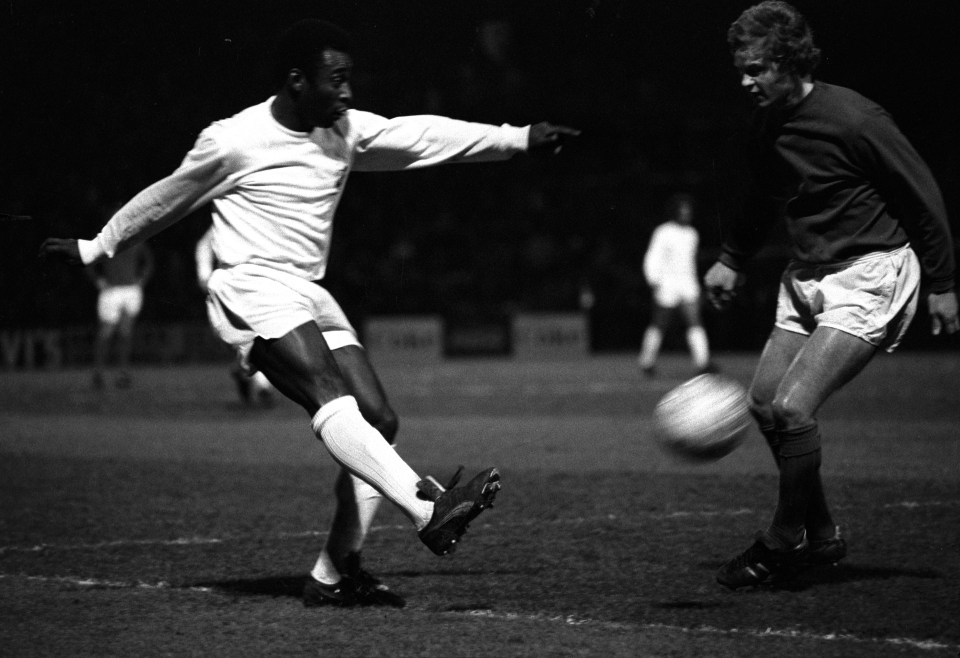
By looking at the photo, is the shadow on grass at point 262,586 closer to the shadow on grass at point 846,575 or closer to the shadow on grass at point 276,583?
the shadow on grass at point 276,583

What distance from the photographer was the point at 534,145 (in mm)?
5566

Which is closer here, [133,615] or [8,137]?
[133,615]

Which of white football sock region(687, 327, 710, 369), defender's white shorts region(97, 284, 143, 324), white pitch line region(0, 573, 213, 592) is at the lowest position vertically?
defender's white shorts region(97, 284, 143, 324)

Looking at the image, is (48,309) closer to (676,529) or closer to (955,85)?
(955,85)

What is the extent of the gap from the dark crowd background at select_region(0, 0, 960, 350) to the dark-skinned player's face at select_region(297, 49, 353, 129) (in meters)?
7.81

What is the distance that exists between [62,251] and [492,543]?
276 centimetres

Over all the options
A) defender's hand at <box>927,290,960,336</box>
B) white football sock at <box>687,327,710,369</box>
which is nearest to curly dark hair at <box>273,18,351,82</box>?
defender's hand at <box>927,290,960,336</box>

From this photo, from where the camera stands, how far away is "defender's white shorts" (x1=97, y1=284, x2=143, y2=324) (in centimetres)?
1986

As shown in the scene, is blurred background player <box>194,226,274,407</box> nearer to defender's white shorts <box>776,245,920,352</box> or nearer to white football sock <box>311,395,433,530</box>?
white football sock <box>311,395,433,530</box>

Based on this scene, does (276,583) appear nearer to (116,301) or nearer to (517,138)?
(517,138)

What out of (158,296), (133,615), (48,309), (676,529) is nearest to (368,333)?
(158,296)

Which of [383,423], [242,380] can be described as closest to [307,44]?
[383,423]

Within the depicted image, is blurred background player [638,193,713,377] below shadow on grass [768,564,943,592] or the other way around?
below

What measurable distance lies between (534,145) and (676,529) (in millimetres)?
2658
